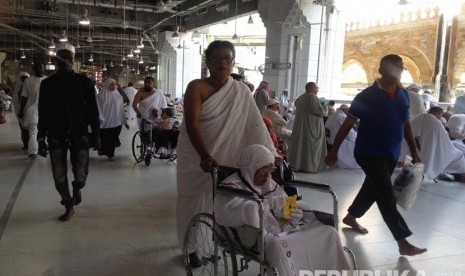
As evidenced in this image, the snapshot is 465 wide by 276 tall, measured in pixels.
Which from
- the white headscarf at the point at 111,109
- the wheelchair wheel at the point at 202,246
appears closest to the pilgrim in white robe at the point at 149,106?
the white headscarf at the point at 111,109

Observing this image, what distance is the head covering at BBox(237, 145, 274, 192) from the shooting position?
2.40 metres

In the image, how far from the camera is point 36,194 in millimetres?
4820

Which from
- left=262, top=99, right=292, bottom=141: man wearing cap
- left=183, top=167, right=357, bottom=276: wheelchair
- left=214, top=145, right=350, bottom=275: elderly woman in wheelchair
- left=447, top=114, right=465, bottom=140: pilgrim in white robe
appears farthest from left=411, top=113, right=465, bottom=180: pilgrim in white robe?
left=214, top=145, right=350, bottom=275: elderly woman in wheelchair

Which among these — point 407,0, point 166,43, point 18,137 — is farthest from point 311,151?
point 166,43

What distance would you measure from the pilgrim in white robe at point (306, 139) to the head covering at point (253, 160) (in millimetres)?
4317

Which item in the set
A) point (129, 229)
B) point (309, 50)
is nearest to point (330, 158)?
point (129, 229)

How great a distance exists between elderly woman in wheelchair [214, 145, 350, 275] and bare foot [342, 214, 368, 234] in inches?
61.6

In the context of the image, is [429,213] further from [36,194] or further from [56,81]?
[36,194]

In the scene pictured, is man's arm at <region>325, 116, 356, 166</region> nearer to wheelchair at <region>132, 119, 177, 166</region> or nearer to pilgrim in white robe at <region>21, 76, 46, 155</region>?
wheelchair at <region>132, 119, 177, 166</region>

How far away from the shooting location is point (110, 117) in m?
7.14

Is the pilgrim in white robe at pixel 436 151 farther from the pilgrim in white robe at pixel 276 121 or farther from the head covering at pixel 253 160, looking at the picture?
the head covering at pixel 253 160

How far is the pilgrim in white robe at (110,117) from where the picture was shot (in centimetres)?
713

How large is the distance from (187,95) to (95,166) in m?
4.17

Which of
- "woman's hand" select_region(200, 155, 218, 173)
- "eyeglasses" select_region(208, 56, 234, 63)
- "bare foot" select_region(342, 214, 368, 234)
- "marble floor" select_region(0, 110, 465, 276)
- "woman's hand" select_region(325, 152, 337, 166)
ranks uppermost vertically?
"eyeglasses" select_region(208, 56, 234, 63)
